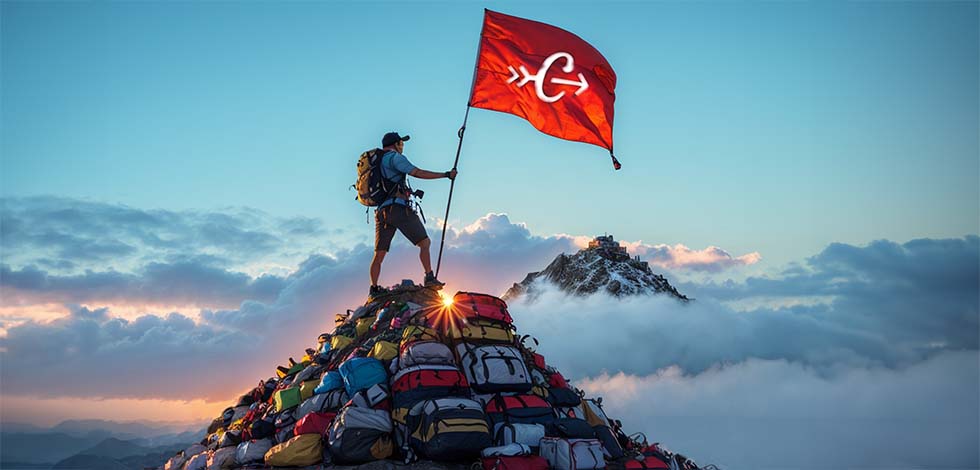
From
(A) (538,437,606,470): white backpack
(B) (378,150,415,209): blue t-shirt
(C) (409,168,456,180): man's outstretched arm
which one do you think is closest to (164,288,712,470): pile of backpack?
(A) (538,437,606,470): white backpack

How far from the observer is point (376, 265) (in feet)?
57.1

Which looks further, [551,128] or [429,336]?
[551,128]

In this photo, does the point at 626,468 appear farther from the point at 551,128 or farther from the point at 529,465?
the point at 551,128

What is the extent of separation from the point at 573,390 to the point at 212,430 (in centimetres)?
1070

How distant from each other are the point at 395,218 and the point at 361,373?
489cm

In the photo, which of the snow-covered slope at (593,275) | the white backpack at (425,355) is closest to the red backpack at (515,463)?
the white backpack at (425,355)

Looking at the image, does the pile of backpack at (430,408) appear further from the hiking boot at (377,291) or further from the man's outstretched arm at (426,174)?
the man's outstretched arm at (426,174)

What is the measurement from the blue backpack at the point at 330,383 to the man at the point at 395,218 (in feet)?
12.7

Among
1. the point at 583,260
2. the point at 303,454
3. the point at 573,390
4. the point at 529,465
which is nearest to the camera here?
the point at 529,465

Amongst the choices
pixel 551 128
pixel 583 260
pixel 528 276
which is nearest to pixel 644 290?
pixel 583 260

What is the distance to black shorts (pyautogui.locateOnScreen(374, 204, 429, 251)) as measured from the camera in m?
16.8

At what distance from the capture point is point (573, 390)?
15.4 meters

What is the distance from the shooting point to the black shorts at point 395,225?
16.8 m

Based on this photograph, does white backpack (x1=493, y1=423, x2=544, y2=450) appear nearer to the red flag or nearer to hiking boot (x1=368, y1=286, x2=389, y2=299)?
hiking boot (x1=368, y1=286, x2=389, y2=299)
